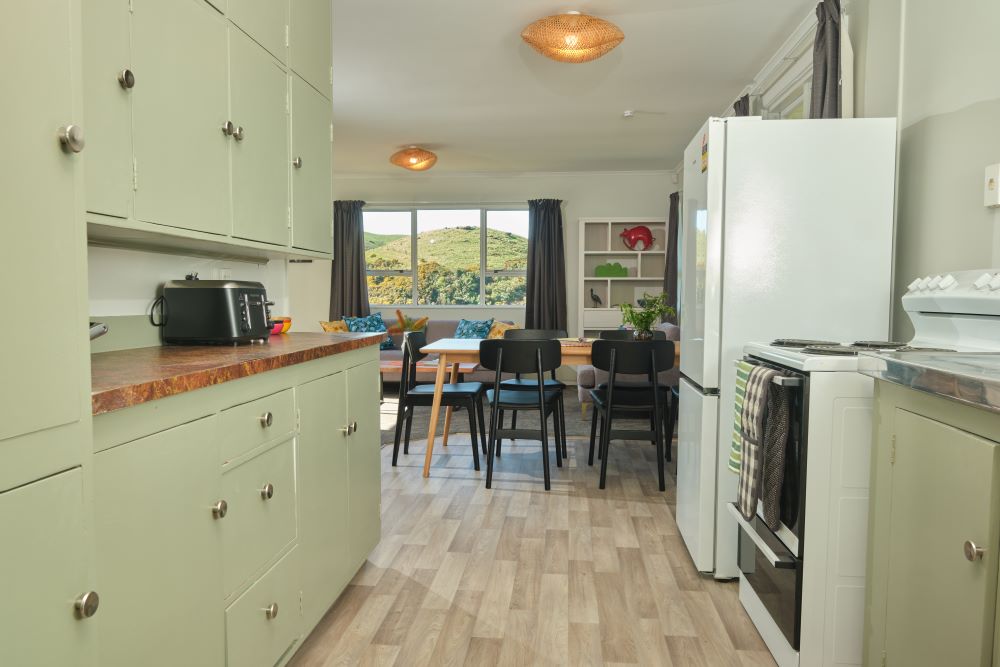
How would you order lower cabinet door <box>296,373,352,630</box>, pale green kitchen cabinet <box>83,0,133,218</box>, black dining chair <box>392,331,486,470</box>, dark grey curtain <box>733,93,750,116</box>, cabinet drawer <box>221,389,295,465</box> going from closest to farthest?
pale green kitchen cabinet <box>83,0,133,218</box>, cabinet drawer <box>221,389,295,465</box>, lower cabinet door <box>296,373,352,630</box>, black dining chair <box>392,331,486,470</box>, dark grey curtain <box>733,93,750,116</box>

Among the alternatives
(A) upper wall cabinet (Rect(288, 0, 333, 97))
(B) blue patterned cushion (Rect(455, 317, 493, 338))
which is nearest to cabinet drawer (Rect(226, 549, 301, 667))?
(A) upper wall cabinet (Rect(288, 0, 333, 97))

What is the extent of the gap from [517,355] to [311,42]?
202cm

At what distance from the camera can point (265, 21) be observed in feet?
6.87

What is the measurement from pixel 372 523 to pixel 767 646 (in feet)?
4.94

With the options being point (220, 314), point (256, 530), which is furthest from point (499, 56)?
point (256, 530)

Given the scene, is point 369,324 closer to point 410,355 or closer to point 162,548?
point 410,355

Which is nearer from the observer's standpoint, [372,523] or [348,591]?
[348,591]

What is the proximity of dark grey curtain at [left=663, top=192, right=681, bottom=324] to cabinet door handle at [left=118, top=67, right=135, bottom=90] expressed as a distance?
20.0ft

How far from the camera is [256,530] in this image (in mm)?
1610

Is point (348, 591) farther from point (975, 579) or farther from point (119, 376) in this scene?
point (975, 579)

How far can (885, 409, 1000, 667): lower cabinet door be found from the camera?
1062 millimetres

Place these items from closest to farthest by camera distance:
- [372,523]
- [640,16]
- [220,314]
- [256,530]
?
[256,530] → [220,314] → [372,523] → [640,16]

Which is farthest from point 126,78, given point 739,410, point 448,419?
point 448,419

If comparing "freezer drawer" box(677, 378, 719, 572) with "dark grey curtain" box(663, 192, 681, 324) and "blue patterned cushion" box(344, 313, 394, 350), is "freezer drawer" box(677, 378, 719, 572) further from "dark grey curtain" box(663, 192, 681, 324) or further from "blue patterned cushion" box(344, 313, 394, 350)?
"blue patterned cushion" box(344, 313, 394, 350)
